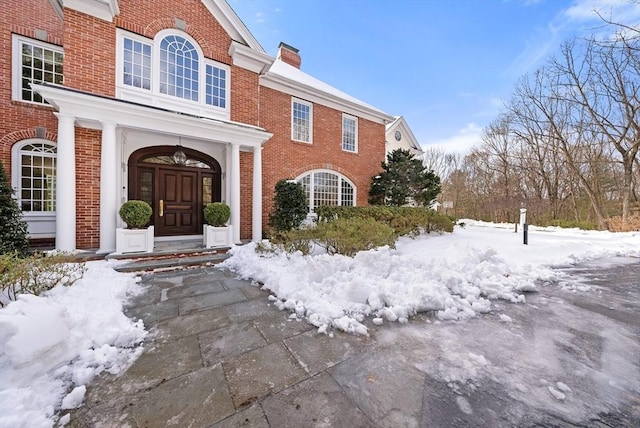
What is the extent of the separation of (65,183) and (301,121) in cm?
765

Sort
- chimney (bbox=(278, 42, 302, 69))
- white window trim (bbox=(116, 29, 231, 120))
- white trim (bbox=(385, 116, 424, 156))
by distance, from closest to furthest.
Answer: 1. white window trim (bbox=(116, 29, 231, 120))
2. chimney (bbox=(278, 42, 302, 69))
3. white trim (bbox=(385, 116, 424, 156))

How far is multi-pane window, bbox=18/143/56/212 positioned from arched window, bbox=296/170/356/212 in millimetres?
7317

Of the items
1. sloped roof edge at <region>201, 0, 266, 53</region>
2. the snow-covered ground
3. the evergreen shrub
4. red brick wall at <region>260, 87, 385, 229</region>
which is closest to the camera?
the snow-covered ground

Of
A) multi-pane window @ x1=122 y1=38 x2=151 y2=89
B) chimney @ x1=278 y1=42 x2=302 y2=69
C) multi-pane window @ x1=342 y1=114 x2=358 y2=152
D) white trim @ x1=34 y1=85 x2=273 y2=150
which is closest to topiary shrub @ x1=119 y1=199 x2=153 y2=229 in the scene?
white trim @ x1=34 y1=85 x2=273 y2=150

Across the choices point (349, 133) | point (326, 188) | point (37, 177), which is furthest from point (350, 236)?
point (37, 177)

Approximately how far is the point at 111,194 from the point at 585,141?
2448 cm

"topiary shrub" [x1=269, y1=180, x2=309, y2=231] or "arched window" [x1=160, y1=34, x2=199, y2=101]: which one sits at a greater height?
"arched window" [x1=160, y1=34, x2=199, y2=101]

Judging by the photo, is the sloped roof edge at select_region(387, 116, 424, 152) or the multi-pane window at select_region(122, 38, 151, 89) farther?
the sloped roof edge at select_region(387, 116, 424, 152)

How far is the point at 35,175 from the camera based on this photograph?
22.1ft

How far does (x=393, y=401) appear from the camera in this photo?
173 cm

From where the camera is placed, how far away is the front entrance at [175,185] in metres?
7.01

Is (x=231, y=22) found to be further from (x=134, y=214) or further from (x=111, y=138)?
(x=134, y=214)

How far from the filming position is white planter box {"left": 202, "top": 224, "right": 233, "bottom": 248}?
6.54 metres

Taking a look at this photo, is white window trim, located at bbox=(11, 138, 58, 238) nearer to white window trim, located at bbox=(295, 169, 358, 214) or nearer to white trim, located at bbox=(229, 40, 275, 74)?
white trim, located at bbox=(229, 40, 275, 74)
